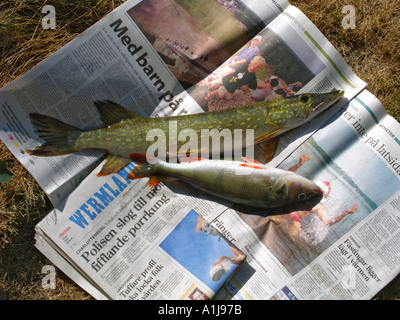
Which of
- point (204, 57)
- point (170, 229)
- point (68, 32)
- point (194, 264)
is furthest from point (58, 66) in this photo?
point (194, 264)

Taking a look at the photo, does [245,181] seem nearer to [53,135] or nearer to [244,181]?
[244,181]

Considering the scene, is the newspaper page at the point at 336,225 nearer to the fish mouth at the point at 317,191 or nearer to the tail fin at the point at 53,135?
the fish mouth at the point at 317,191

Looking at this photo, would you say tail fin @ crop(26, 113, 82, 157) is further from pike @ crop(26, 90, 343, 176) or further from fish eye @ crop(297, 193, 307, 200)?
fish eye @ crop(297, 193, 307, 200)

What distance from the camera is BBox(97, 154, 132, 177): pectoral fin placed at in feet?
5.52

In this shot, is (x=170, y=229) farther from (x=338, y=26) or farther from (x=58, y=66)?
(x=338, y=26)

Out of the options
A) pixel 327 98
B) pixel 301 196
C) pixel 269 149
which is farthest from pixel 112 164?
pixel 327 98

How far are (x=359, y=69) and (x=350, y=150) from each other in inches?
19.1

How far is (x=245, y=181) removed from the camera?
1606 millimetres

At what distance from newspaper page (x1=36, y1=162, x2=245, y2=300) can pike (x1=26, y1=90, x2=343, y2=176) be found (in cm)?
19

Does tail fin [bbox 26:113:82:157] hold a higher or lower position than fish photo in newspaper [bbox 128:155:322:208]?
higher

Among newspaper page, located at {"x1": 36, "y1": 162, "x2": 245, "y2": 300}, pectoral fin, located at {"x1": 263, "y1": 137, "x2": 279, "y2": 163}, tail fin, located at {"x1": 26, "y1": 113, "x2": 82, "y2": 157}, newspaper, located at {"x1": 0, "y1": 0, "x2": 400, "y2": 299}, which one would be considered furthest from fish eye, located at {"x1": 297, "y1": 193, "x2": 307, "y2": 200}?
tail fin, located at {"x1": 26, "y1": 113, "x2": 82, "y2": 157}

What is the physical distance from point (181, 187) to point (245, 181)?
13.6 inches

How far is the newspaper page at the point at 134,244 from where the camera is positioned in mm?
1637

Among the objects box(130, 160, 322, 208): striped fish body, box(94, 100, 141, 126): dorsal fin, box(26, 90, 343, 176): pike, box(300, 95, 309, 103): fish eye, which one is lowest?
box(130, 160, 322, 208): striped fish body
